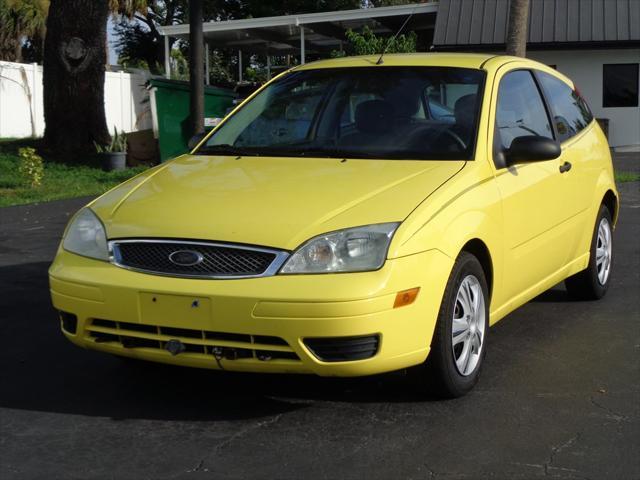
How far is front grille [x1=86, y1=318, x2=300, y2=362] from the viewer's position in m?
4.06

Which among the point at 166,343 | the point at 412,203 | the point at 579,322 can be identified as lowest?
the point at 579,322

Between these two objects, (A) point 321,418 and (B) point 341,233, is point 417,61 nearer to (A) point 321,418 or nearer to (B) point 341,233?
(B) point 341,233

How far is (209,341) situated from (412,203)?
1.05m

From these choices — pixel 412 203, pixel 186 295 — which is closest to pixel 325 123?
pixel 412 203

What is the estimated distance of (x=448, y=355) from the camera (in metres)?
4.38

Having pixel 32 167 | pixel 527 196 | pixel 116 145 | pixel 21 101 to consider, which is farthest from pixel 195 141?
pixel 21 101

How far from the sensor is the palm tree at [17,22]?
1419 inches

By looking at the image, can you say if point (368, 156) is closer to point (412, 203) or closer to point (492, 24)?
point (412, 203)

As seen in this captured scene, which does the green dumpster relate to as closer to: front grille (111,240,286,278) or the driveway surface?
the driveway surface

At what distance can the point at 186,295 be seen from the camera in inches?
159

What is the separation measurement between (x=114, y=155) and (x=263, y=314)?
41.2 feet

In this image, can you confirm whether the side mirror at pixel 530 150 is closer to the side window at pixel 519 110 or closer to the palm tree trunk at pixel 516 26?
the side window at pixel 519 110

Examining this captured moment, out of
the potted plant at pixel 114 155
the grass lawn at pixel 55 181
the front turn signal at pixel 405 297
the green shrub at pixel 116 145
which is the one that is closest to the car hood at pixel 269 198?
the front turn signal at pixel 405 297

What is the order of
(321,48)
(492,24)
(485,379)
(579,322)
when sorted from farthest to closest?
(321,48) → (492,24) → (579,322) → (485,379)
